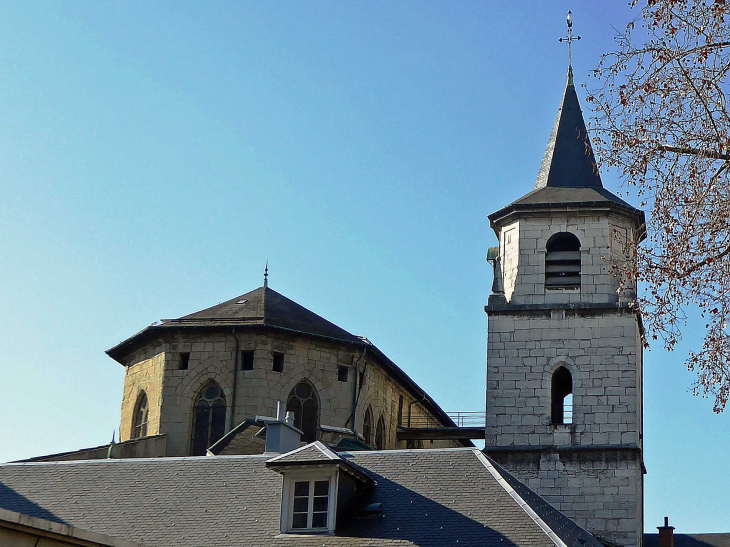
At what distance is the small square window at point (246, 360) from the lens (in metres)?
32.0

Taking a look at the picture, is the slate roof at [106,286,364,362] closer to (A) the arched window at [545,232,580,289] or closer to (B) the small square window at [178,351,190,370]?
(B) the small square window at [178,351,190,370]

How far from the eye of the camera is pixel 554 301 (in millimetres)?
32594

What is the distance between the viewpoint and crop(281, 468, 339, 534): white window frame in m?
19.1

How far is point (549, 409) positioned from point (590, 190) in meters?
6.11

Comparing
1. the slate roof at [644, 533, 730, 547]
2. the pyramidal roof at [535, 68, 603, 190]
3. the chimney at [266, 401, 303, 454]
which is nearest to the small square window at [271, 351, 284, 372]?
the chimney at [266, 401, 303, 454]

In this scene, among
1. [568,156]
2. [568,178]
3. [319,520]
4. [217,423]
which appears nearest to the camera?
[319,520]

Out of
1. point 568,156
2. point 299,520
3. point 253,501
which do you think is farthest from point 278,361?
point 299,520

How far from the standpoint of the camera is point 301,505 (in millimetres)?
19578

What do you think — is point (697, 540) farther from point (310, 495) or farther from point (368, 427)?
point (310, 495)

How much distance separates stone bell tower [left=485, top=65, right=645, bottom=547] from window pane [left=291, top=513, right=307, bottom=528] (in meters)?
12.2

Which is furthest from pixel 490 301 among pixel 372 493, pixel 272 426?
pixel 372 493

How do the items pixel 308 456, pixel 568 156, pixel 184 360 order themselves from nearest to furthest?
pixel 308 456 → pixel 184 360 → pixel 568 156

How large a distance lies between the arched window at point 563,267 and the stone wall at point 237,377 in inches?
212

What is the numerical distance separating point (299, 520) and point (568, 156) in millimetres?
18213
